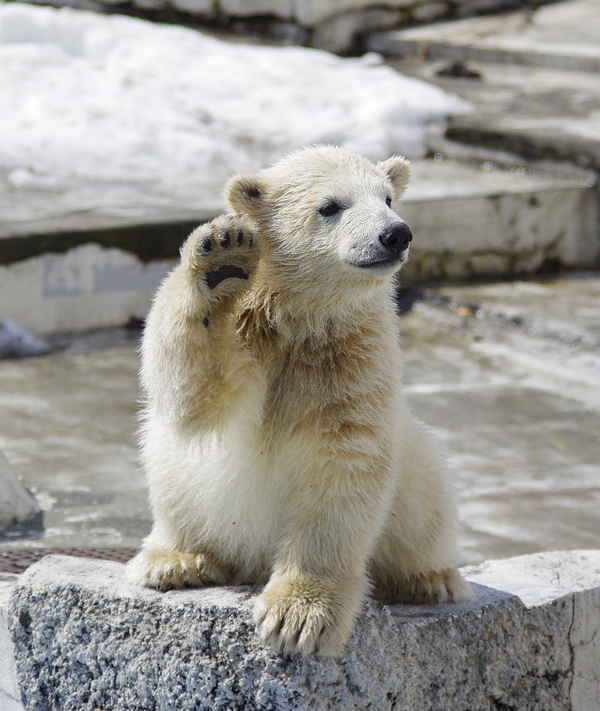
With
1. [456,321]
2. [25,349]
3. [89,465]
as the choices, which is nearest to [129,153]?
[25,349]

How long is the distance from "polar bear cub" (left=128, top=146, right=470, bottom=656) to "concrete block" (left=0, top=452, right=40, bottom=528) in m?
1.25

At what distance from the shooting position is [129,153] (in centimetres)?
744

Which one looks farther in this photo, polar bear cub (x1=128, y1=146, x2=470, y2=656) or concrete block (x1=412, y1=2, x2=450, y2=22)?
concrete block (x1=412, y1=2, x2=450, y2=22)

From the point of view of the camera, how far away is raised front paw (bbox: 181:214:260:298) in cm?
200

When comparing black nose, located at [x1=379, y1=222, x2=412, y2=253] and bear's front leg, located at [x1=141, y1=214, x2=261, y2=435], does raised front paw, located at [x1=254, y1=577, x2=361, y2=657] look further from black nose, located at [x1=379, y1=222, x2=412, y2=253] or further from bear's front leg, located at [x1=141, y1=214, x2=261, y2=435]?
black nose, located at [x1=379, y1=222, x2=412, y2=253]

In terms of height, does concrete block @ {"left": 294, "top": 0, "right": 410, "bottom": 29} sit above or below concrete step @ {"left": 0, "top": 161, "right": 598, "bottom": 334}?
above

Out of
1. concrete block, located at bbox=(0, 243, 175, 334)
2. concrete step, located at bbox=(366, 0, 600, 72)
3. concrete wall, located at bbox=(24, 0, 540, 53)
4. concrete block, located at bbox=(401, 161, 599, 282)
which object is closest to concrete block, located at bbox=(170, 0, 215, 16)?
concrete wall, located at bbox=(24, 0, 540, 53)

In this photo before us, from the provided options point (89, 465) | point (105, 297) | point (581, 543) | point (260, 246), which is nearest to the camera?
point (260, 246)

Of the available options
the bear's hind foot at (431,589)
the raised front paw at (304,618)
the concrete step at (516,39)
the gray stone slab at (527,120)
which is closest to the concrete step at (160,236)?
the gray stone slab at (527,120)

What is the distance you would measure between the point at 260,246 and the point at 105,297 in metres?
4.04

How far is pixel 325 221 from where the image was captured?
229 centimetres

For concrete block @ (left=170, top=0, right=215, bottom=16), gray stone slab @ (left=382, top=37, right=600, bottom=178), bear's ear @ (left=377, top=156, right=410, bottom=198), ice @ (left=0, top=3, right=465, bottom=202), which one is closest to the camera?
bear's ear @ (left=377, top=156, right=410, bottom=198)

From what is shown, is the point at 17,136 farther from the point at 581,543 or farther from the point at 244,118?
the point at 581,543

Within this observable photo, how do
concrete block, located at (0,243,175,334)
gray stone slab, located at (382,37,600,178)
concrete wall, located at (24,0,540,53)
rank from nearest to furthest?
concrete block, located at (0,243,175,334) → gray stone slab, located at (382,37,600,178) → concrete wall, located at (24,0,540,53)
